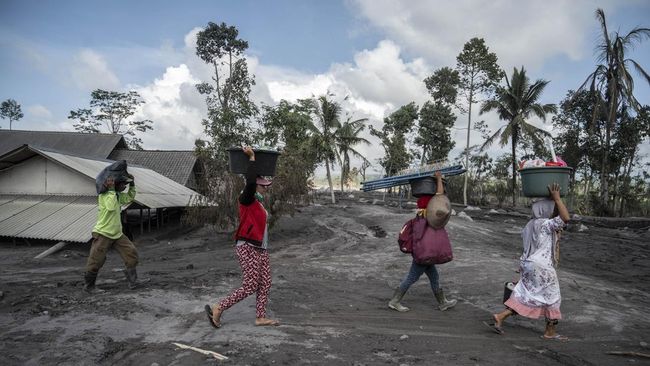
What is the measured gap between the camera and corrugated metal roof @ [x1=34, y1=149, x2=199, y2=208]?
13.6 metres

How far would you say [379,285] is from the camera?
758cm

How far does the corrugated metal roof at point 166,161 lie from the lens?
26.6m

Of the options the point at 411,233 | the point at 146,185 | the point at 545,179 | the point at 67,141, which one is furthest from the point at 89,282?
the point at 67,141

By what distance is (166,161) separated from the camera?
91.0 ft

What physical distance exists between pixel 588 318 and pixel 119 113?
37908 mm

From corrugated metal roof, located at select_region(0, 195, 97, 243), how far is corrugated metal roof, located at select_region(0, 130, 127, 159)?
14165 mm

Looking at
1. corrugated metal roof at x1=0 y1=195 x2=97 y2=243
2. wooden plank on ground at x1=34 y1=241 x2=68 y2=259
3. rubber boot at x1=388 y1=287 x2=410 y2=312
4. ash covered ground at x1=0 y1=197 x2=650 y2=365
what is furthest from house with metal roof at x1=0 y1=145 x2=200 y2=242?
rubber boot at x1=388 y1=287 x2=410 y2=312

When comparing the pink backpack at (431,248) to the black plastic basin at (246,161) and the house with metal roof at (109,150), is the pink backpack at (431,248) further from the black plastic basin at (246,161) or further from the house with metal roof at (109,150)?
the house with metal roof at (109,150)

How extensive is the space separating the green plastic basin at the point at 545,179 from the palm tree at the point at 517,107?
2327cm

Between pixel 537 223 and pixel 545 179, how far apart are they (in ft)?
1.57

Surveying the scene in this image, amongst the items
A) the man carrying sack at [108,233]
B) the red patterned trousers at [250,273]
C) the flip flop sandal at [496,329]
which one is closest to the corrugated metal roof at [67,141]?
the man carrying sack at [108,233]

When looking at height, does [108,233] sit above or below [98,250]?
above

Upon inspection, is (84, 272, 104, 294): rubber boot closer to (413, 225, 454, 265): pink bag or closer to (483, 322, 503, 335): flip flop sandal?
(413, 225, 454, 265): pink bag

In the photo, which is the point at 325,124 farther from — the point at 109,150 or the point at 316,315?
the point at 316,315
